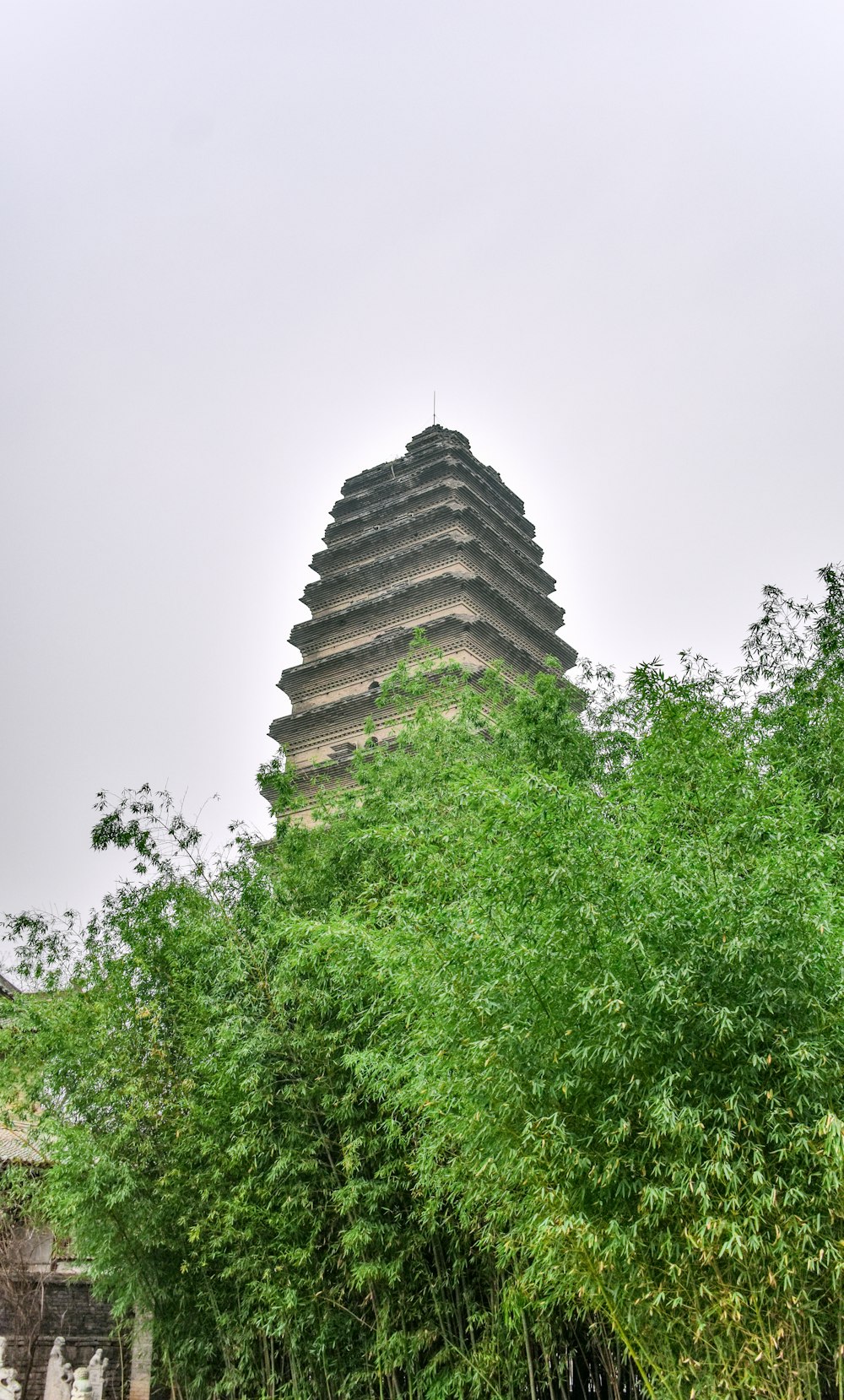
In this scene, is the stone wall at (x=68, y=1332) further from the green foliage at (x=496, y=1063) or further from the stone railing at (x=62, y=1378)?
the green foliage at (x=496, y=1063)

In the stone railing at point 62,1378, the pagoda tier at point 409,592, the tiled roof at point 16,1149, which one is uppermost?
the pagoda tier at point 409,592

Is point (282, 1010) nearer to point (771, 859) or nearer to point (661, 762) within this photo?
point (661, 762)

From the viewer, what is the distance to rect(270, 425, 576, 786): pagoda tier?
12.9 metres

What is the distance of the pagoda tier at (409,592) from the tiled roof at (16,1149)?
15.4 feet

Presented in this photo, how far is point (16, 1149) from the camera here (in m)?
10.5

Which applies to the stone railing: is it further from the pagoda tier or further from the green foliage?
the pagoda tier

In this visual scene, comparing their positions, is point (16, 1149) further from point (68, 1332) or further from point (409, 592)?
point (409, 592)

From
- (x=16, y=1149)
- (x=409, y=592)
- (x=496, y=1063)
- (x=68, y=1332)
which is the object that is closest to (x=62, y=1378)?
(x=68, y=1332)

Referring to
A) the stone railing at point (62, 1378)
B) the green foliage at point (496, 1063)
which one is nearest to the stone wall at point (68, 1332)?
the stone railing at point (62, 1378)

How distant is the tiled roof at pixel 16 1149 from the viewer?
31.9 feet

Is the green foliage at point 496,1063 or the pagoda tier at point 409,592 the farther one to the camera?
the pagoda tier at point 409,592

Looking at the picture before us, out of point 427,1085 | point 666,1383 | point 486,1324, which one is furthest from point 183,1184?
point 666,1383

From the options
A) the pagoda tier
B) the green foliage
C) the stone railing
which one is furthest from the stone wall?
the pagoda tier

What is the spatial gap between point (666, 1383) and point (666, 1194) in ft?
2.65
